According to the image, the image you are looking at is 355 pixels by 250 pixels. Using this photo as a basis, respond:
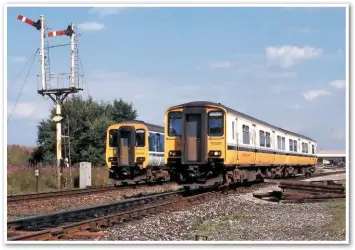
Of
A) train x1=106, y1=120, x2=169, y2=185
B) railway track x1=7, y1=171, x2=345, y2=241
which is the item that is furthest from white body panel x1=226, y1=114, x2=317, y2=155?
train x1=106, y1=120, x2=169, y2=185

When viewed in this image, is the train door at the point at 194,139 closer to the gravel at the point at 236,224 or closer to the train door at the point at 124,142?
the gravel at the point at 236,224

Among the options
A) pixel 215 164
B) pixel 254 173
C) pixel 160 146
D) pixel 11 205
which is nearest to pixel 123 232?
pixel 11 205

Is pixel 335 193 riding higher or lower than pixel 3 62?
lower

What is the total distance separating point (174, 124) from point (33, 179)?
328 inches

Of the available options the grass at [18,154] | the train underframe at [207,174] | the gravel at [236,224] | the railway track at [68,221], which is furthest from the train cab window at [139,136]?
the gravel at [236,224]

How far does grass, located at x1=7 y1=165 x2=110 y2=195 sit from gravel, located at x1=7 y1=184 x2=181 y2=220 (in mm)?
3951

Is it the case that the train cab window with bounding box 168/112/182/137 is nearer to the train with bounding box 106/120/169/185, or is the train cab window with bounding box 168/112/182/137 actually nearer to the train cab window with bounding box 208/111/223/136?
the train cab window with bounding box 208/111/223/136

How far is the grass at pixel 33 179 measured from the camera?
2156 centimetres

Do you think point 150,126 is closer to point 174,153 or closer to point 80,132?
point 174,153

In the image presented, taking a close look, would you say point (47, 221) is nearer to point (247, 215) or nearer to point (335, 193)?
point (247, 215)

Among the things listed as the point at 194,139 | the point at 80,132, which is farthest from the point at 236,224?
the point at 80,132

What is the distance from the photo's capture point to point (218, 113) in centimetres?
1705

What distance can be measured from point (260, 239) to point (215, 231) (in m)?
1.16

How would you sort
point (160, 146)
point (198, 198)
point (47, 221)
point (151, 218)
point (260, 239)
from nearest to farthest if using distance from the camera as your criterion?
1. point (260, 239)
2. point (47, 221)
3. point (151, 218)
4. point (198, 198)
5. point (160, 146)
